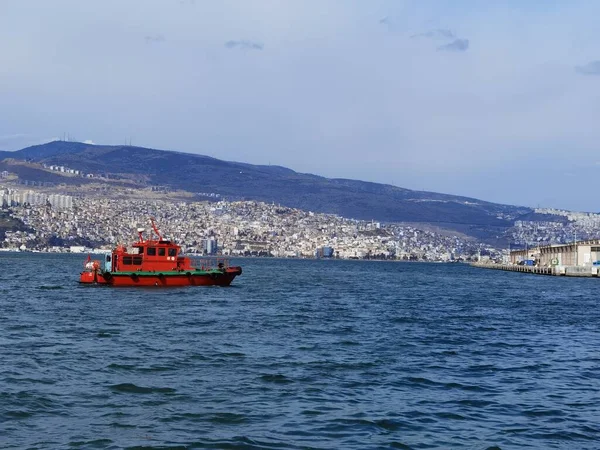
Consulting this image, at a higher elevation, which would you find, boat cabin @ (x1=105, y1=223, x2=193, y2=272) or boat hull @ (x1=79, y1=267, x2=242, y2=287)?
boat cabin @ (x1=105, y1=223, x2=193, y2=272)

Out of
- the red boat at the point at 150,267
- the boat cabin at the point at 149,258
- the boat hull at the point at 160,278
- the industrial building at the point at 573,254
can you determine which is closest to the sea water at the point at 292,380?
the boat hull at the point at 160,278

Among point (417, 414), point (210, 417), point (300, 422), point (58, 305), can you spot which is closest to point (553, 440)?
point (417, 414)

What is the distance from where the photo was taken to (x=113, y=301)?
54.2 m

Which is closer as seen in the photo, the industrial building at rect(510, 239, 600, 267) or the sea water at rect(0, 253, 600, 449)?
the sea water at rect(0, 253, 600, 449)

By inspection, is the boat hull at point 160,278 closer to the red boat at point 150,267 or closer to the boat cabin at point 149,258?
the red boat at point 150,267

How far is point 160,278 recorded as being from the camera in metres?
66.5

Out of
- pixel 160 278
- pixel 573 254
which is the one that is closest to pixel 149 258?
pixel 160 278

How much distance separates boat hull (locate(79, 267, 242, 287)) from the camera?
66188 millimetres

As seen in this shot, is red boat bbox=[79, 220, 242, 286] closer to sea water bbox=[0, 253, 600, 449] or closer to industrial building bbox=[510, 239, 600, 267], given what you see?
sea water bbox=[0, 253, 600, 449]

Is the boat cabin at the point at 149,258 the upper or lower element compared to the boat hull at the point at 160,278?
upper

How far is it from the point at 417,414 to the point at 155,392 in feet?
22.9

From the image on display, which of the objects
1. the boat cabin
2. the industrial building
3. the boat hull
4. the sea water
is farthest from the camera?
the industrial building

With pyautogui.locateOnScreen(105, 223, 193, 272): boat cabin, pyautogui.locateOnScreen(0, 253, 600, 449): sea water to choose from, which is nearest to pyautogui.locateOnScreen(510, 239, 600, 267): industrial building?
pyautogui.locateOnScreen(105, 223, 193, 272): boat cabin

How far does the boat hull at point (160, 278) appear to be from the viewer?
66188mm
